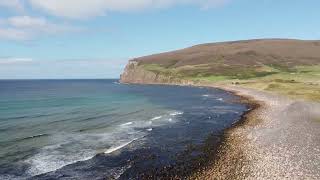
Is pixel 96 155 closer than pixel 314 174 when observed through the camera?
No

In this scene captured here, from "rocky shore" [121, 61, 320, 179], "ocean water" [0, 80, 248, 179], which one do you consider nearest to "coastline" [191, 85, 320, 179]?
"rocky shore" [121, 61, 320, 179]

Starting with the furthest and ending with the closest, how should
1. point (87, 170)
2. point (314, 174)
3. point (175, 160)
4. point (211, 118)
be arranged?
point (211, 118) < point (175, 160) < point (87, 170) < point (314, 174)

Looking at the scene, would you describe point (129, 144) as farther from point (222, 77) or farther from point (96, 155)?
point (222, 77)

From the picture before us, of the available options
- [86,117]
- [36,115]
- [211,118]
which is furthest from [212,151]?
[36,115]

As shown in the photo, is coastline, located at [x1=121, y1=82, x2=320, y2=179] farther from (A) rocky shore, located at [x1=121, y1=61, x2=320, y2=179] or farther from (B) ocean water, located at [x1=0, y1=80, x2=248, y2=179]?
(B) ocean water, located at [x1=0, y1=80, x2=248, y2=179]

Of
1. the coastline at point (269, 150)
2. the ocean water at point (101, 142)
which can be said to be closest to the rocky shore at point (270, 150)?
the coastline at point (269, 150)

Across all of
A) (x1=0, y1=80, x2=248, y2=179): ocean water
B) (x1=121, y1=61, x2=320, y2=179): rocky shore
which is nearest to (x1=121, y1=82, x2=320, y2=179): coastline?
(x1=121, y1=61, x2=320, y2=179): rocky shore

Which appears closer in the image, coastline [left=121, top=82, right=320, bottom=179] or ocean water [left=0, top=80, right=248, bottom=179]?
coastline [left=121, top=82, right=320, bottom=179]

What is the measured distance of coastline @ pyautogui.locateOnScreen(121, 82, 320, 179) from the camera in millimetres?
30797

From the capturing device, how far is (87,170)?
33.8 meters

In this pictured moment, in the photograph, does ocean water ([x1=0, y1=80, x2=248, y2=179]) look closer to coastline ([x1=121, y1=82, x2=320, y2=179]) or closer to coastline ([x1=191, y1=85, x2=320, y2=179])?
coastline ([x1=121, y1=82, x2=320, y2=179])

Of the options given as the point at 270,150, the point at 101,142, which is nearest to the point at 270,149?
the point at 270,150

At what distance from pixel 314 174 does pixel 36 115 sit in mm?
52722

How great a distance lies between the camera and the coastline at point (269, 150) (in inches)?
1212
